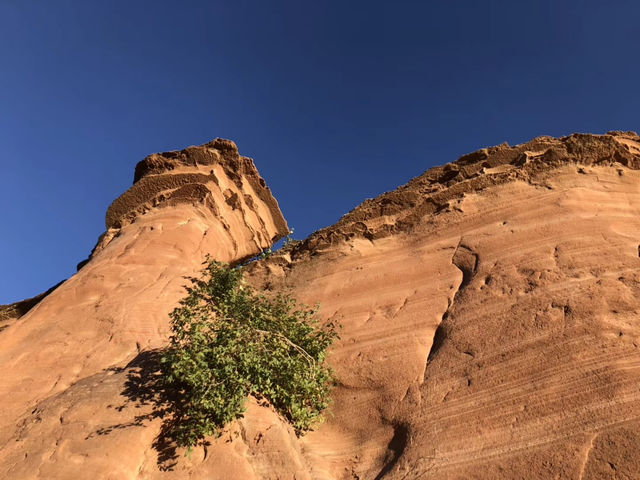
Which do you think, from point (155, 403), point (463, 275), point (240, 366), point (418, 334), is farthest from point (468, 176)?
point (155, 403)

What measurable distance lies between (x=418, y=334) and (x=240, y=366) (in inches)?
131

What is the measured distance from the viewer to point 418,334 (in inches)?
331

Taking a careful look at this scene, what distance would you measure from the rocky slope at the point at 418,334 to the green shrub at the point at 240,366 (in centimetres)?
33

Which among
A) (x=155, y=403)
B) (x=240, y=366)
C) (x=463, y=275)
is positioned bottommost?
(x=155, y=403)

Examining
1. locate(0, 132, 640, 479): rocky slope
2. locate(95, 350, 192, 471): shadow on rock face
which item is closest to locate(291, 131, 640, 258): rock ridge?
locate(0, 132, 640, 479): rocky slope

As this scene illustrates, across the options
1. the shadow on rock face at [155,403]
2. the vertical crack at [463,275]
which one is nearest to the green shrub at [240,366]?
the shadow on rock face at [155,403]

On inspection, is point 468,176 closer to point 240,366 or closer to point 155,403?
point 240,366

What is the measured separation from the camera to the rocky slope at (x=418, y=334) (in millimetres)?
5867

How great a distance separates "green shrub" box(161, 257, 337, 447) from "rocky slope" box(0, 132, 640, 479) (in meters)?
0.33

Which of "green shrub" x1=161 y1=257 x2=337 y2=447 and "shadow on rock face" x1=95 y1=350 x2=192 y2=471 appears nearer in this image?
"shadow on rock face" x1=95 y1=350 x2=192 y2=471

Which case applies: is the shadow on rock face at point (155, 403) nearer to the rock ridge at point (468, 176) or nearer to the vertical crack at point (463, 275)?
the vertical crack at point (463, 275)

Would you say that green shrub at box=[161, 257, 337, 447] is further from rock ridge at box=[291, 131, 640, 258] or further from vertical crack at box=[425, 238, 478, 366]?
rock ridge at box=[291, 131, 640, 258]

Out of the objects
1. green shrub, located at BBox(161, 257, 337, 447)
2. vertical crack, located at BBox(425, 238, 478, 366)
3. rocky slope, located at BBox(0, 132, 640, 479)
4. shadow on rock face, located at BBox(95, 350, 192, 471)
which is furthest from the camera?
vertical crack, located at BBox(425, 238, 478, 366)

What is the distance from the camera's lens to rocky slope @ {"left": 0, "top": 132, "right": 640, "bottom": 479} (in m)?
5.87
